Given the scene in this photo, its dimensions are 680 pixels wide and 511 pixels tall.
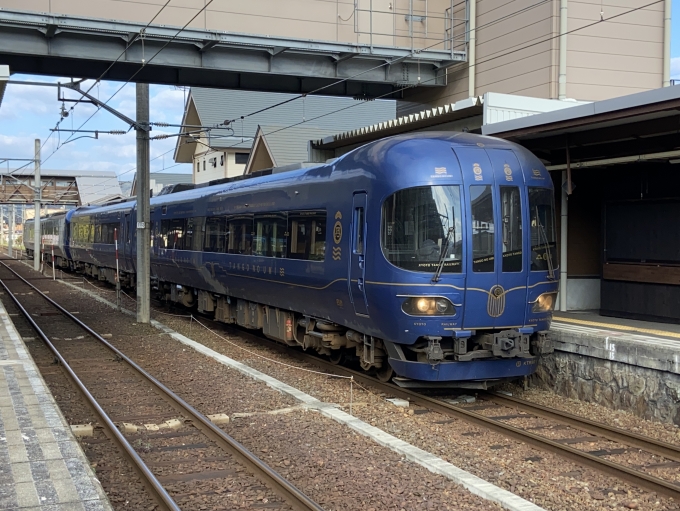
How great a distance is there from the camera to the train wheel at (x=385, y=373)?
32.4ft

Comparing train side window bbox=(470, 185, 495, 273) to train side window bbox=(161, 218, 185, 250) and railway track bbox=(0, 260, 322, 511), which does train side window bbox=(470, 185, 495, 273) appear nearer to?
railway track bbox=(0, 260, 322, 511)

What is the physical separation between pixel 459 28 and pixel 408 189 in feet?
37.0

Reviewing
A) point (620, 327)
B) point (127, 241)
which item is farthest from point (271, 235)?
point (127, 241)

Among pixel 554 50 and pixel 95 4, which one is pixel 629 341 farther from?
pixel 95 4

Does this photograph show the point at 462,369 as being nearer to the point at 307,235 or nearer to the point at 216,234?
the point at 307,235

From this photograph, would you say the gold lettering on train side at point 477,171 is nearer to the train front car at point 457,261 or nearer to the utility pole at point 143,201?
the train front car at point 457,261

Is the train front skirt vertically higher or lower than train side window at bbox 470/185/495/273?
lower

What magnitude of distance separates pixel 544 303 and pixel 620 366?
3.79ft

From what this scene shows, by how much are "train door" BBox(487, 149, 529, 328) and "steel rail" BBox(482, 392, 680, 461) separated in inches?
38.2

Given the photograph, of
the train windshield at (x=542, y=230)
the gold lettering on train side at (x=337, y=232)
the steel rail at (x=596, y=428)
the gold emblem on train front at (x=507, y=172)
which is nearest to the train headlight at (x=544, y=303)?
the train windshield at (x=542, y=230)

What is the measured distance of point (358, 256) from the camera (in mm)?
9398

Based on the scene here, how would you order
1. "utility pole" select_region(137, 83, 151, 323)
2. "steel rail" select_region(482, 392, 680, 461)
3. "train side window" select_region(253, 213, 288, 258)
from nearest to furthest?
"steel rail" select_region(482, 392, 680, 461)
"train side window" select_region(253, 213, 288, 258)
"utility pole" select_region(137, 83, 151, 323)

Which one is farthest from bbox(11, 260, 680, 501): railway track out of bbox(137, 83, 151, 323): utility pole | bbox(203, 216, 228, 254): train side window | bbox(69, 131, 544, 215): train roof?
bbox(137, 83, 151, 323): utility pole

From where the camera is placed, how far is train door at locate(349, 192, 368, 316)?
9250mm
